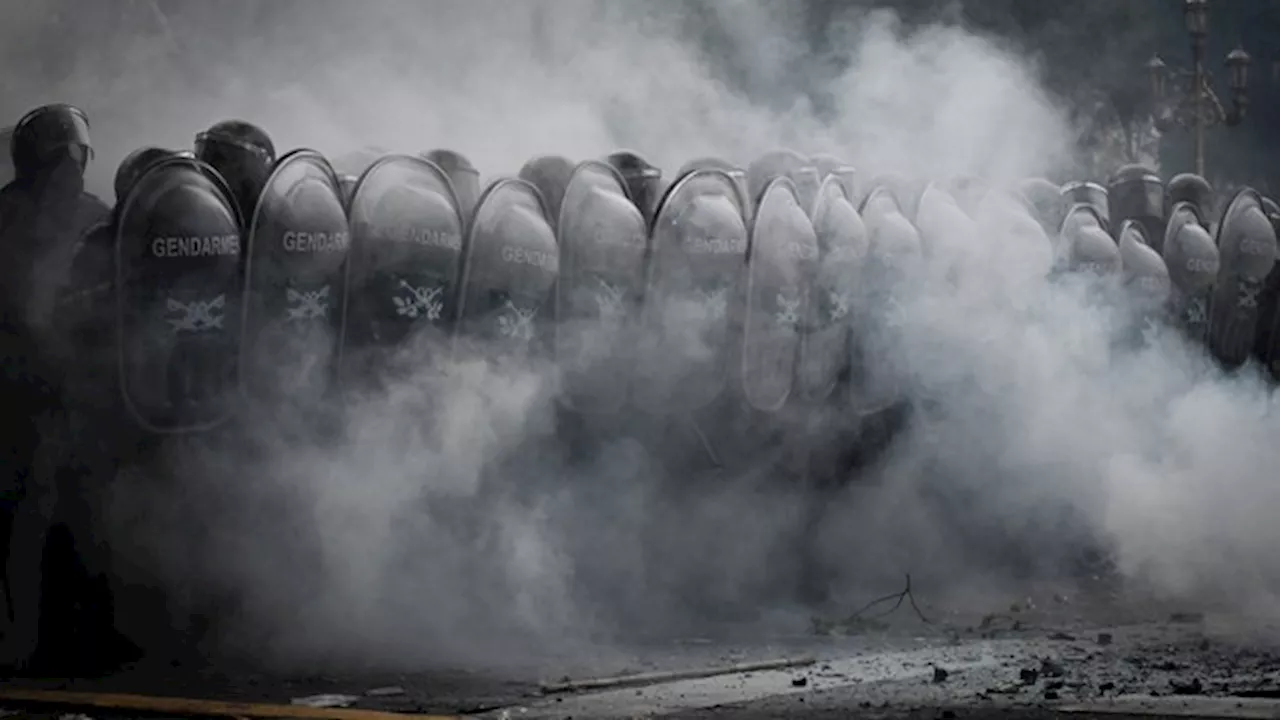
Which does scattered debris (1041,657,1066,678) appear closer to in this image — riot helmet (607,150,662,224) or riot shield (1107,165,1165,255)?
riot helmet (607,150,662,224)

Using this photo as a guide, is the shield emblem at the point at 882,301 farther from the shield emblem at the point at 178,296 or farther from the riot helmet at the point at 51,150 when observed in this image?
the riot helmet at the point at 51,150

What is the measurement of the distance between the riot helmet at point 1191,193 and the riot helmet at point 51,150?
26.4 ft

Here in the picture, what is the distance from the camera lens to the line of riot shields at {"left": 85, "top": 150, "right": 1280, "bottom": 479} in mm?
7344

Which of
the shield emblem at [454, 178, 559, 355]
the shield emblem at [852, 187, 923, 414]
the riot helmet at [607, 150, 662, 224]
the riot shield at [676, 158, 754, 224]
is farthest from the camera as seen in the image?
the shield emblem at [852, 187, 923, 414]

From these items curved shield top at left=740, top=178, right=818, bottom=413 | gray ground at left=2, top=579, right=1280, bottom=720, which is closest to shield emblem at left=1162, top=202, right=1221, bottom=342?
curved shield top at left=740, top=178, right=818, bottom=413

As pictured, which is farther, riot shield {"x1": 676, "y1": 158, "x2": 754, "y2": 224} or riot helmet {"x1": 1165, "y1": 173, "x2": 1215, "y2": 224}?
riot helmet {"x1": 1165, "y1": 173, "x2": 1215, "y2": 224}

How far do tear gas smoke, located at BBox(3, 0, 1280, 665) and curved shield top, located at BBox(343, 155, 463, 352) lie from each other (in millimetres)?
307

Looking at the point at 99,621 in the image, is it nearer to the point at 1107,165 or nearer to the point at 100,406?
the point at 100,406

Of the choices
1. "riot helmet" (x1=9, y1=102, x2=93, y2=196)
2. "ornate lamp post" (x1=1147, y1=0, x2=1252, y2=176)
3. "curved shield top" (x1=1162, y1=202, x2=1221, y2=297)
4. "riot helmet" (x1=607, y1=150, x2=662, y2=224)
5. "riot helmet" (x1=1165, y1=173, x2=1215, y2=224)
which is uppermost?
"ornate lamp post" (x1=1147, y1=0, x2=1252, y2=176)

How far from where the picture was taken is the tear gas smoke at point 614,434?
7.78 m

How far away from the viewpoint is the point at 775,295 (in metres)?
9.68

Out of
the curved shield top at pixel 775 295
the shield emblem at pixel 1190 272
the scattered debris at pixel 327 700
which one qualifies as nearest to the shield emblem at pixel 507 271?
the curved shield top at pixel 775 295

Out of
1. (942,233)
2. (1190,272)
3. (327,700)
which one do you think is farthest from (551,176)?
(1190,272)

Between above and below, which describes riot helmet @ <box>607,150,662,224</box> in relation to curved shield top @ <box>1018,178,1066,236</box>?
below
